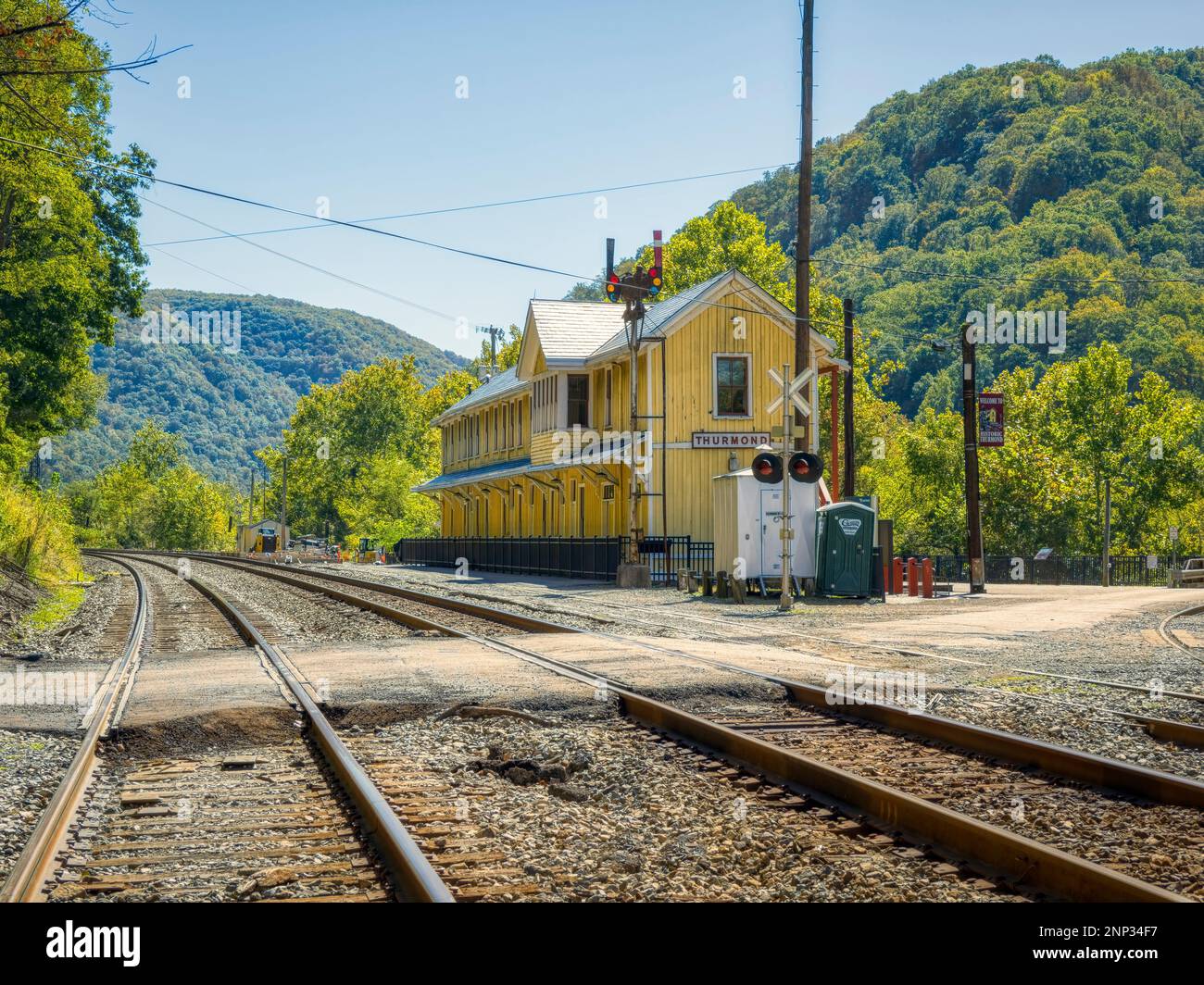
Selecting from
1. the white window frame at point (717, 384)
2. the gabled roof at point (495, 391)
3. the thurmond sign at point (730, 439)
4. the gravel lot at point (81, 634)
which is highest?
the gabled roof at point (495, 391)

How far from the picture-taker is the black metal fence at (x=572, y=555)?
3538cm

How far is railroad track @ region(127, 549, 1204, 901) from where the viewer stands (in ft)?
17.2

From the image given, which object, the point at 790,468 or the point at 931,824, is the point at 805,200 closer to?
the point at 790,468

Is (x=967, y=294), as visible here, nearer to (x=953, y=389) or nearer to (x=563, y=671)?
(x=953, y=389)

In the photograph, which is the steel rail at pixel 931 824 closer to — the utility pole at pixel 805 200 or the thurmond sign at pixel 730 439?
the utility pole at pixel 805 200

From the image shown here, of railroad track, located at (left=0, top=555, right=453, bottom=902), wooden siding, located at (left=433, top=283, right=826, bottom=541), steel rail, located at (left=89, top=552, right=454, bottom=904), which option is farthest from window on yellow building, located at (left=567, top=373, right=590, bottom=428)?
railroad track, located at (left=0, top=555, right=453, bottom=902)

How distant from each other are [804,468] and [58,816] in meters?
19.2

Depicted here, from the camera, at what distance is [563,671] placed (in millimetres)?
12695

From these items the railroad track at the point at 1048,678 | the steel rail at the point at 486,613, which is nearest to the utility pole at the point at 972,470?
the railroad track at the point at 1048,678

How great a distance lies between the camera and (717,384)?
38.7m

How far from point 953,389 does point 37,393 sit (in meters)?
77.8

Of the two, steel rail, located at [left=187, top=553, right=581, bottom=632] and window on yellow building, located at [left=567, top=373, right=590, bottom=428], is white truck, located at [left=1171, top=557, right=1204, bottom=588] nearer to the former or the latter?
window on yellow building, located at [left=567, top=373, right=590, bottom=428]

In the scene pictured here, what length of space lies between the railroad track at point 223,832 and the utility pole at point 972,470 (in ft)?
86.6
